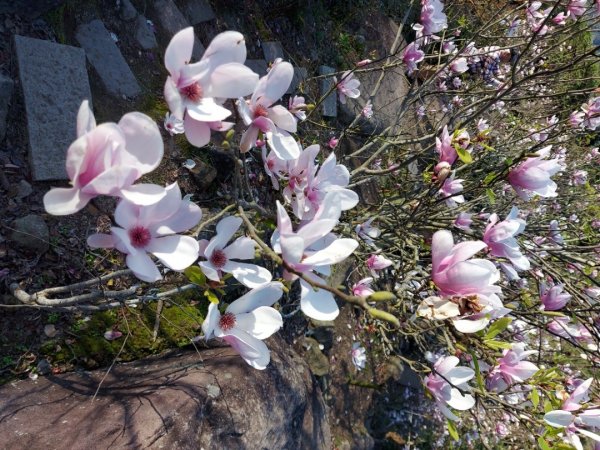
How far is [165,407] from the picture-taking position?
4.98ft

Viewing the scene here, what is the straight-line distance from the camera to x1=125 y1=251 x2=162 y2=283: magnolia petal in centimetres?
75

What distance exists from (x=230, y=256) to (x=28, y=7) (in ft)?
5.38

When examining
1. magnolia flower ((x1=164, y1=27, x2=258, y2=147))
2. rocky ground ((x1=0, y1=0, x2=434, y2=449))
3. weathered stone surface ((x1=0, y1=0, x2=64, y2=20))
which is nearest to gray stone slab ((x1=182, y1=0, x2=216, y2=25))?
rocky ground ((x1=0, y1=0, x2=434, y2=449))

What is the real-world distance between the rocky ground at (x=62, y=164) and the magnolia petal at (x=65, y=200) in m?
0.10

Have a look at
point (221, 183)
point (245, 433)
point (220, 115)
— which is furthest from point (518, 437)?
point (220, 115)

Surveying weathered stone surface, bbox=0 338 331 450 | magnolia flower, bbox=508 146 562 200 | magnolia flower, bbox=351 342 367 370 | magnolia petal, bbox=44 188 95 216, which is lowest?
magnolia flower, bbox=351 342 367 370

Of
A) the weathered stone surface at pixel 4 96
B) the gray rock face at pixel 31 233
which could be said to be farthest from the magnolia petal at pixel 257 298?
the weathered stone surface at pixel 4 96

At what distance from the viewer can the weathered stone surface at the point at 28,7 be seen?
5.79 ft

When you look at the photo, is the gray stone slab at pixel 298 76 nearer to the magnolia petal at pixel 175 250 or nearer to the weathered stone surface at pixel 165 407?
the weathered stone surface at pixel 165 407

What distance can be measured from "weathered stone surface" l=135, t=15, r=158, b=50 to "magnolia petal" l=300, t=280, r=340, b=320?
83.8 inches

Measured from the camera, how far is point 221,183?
8.47 feet

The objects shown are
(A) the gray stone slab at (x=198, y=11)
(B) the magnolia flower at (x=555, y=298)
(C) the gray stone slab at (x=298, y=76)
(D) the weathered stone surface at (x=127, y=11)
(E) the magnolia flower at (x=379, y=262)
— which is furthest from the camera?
(C) the gray stone slab at (x=298, y=76)

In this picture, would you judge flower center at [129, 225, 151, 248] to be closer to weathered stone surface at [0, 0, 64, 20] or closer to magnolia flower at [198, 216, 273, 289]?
magnolia flower at [198, 216, 273, 289]

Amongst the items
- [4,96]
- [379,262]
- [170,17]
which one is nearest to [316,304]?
[379,262]
